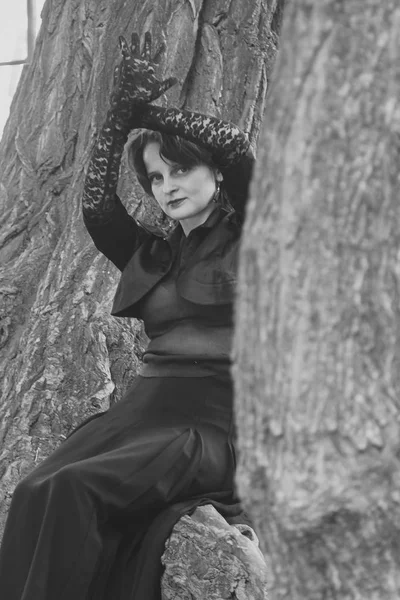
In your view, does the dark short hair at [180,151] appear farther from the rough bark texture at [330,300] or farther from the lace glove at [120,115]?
the rough bark texture at [330,300]

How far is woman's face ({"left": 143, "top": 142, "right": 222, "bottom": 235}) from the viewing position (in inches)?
116

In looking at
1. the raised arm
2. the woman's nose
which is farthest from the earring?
the raised arm

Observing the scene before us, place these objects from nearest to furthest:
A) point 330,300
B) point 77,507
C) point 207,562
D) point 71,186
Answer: point 330,300 → point 77,507 → point 207,562 → point 71,186

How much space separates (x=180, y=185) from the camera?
2.96 m

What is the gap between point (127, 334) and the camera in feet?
13.4

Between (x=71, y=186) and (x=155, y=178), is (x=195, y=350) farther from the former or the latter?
(x=71, y=186)

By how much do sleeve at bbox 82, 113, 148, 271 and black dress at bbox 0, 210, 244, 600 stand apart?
0.38m

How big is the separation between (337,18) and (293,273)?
0.31 metres

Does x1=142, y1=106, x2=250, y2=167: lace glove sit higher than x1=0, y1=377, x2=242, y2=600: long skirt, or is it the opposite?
x1=142, y1=106, x2=250, y2=167: lace glove

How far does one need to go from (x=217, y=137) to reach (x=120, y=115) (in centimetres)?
31

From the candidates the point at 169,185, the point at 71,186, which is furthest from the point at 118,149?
the point at 71,186

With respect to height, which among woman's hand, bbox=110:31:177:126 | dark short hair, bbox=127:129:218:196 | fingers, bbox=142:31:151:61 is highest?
fingers, bbox=142:31:151:61

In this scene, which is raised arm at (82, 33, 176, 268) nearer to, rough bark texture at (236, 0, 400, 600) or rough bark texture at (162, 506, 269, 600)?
rough bark texture at (162, 506, 269, 600)

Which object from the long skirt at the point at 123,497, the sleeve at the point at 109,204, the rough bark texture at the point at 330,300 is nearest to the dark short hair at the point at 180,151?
the sleeve at the point at 109,204
